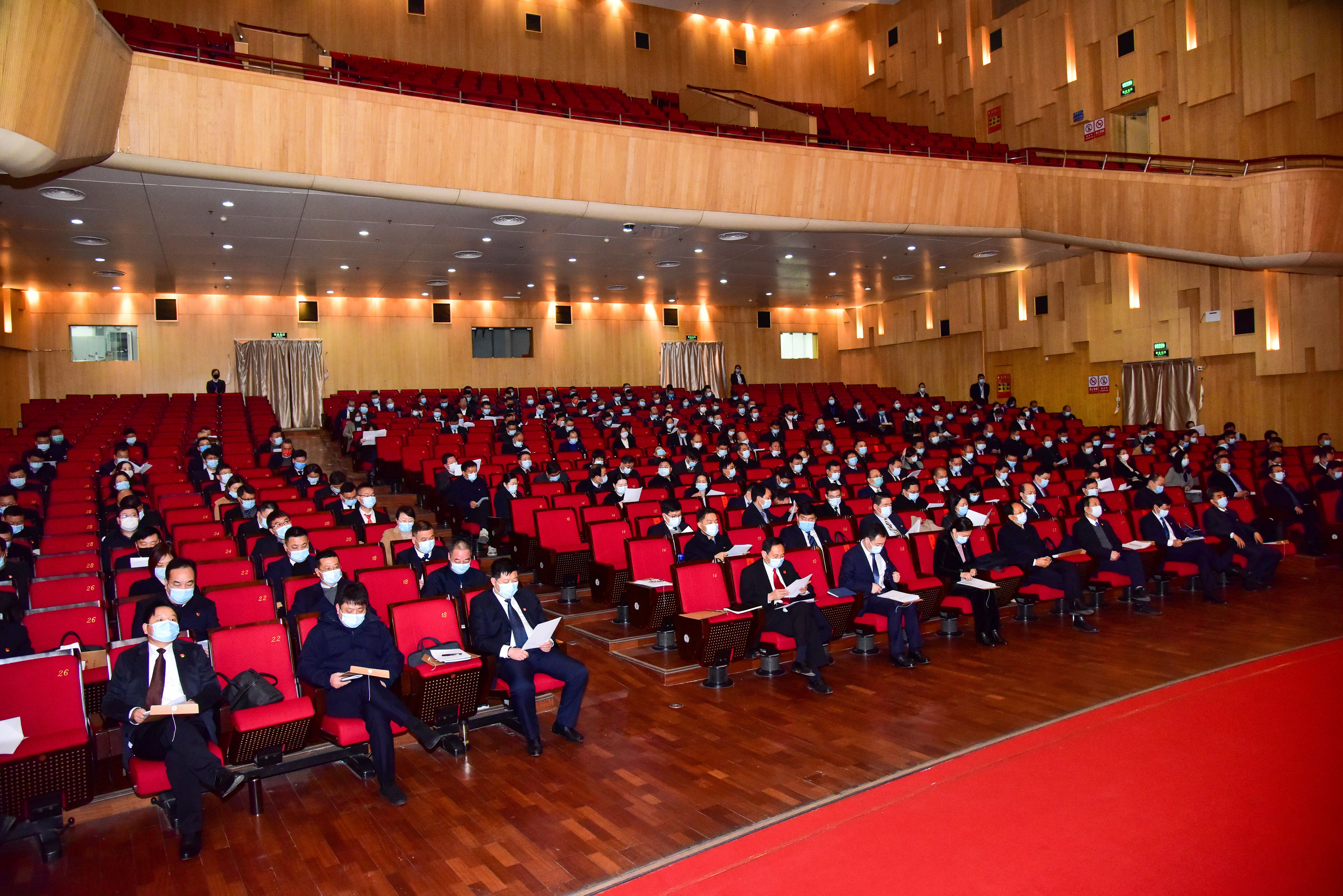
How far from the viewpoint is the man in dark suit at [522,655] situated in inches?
196

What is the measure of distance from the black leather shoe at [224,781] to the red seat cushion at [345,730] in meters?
0.43

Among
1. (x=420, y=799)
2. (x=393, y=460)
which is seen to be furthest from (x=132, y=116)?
(x=420, y=799)

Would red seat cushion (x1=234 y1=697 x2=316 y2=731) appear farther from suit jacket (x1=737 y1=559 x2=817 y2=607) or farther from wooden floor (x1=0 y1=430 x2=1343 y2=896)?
suit jacket (x1=737 y1=559 x2=817 y2=607)

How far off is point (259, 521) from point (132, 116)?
5.47 m

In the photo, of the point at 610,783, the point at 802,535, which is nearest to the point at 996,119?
the point at 802,535

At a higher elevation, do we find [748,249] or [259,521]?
[748,249]

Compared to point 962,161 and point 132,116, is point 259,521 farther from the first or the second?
point 962,161

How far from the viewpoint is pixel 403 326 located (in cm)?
2028

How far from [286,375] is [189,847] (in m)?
16.9

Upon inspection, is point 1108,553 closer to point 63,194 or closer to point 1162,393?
point 1162,393

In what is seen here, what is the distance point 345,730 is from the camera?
4.47 metres

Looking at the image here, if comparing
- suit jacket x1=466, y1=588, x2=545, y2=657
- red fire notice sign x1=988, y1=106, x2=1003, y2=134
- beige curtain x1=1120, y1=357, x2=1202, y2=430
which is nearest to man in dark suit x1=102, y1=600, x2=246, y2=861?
suit jacket x1=466, y1=588, x2=545, y2=657

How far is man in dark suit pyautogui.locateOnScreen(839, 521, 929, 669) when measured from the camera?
6.50m

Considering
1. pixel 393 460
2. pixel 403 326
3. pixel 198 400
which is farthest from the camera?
pixel 403 326
